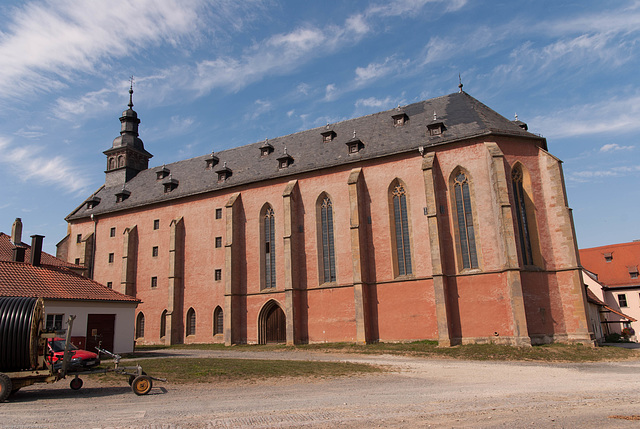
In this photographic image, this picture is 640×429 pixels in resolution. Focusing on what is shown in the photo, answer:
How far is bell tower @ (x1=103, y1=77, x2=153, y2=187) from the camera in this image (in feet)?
146

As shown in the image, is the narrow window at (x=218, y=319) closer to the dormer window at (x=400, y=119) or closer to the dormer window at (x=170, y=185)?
the dormer window at (x=170, y=185)

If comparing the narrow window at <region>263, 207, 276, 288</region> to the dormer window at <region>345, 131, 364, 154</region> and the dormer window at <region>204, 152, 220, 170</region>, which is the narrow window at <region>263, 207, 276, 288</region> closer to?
the dormer window at <region>345, 131, 364, 154</region>

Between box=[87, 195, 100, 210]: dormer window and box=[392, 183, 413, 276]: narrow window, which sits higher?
box=[87, 195, 100, 210]: dormer window

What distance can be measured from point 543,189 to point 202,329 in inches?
968

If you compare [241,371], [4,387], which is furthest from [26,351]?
[241,371]

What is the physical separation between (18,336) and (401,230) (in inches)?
816

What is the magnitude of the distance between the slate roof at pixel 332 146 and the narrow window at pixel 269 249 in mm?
2926

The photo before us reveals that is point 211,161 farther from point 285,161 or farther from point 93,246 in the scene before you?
point 93,246

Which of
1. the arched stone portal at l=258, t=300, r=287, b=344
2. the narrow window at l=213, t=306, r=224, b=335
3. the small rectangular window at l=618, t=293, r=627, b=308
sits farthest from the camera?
the small rectangular window at l=618, t=293, r=627, b=308

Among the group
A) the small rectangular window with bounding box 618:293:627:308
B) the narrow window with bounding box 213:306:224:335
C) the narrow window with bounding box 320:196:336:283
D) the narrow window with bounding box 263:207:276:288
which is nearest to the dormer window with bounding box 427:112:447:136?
the narrow window with bounding box 320:196:336:283

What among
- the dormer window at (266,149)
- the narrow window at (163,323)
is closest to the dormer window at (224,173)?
the dormer window at (266,149)

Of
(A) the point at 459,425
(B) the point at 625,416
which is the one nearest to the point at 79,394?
(A) the point at 459,425

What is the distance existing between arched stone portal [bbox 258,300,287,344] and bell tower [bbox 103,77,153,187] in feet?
72.3

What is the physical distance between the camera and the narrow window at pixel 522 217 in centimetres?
2539
